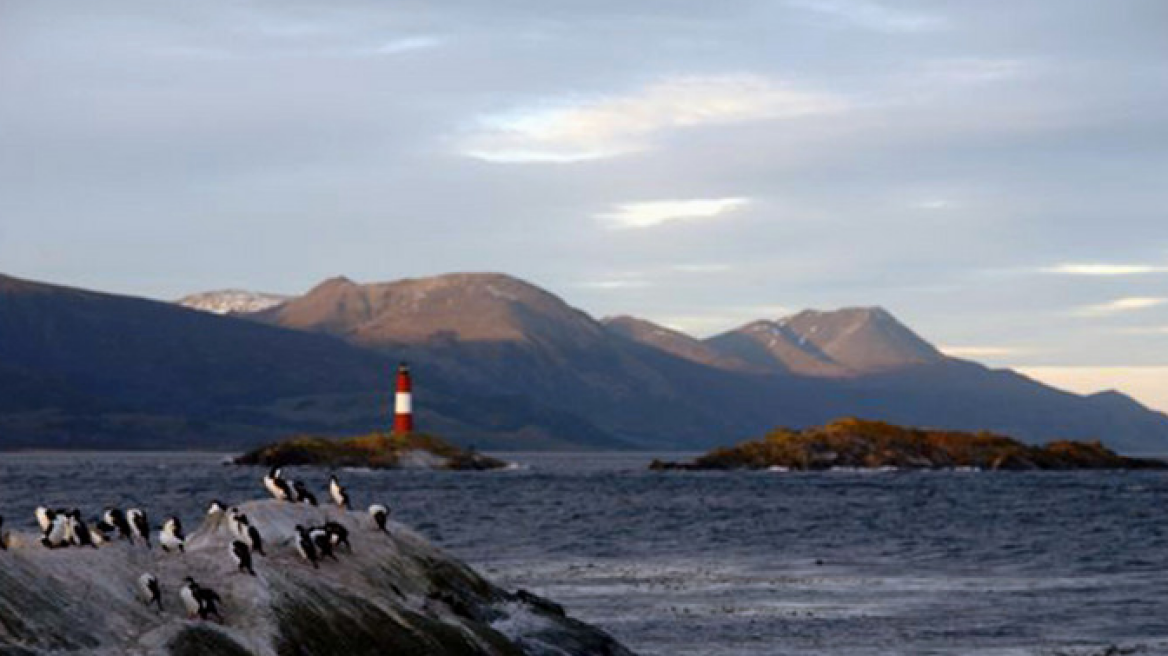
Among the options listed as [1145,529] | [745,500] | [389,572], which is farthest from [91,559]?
[745,500]

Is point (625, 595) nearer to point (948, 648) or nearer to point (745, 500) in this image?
point (948, 648)

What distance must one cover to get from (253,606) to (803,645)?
20375 millimetres

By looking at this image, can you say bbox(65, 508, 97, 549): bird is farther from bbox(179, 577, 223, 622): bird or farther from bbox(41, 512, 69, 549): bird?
bbox(179, 577, 223, 622): bird

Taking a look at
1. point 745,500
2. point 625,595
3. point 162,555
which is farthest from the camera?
point 745,500

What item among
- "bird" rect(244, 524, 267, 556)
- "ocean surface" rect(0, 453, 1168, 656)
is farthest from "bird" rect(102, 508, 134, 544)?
"ocean surface" rect(0, 453, 1168, 656)

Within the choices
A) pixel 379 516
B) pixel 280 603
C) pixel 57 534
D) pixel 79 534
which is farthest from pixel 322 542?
pixel 57 534

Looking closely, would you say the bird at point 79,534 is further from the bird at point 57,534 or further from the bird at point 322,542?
the bird at point 322,542

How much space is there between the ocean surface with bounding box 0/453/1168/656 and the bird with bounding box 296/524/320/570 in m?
13.4

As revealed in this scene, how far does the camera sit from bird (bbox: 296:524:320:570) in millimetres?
35406

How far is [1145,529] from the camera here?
10862 centimetres

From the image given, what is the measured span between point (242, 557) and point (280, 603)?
98 centimetres

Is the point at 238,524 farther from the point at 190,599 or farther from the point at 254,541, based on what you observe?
the point at 190,599

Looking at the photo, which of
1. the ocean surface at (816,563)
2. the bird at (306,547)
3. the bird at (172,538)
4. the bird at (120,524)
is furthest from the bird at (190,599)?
the ocean surface at (816,563)

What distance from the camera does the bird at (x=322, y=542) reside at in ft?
118
